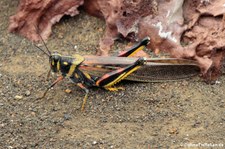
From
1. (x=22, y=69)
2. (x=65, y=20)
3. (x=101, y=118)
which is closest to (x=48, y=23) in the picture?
(x=65, y=20)

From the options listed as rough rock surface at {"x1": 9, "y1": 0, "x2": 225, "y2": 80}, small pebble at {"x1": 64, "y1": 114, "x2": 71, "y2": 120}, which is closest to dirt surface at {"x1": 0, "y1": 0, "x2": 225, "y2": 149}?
small pebble at {"x1": 64, "y1": 114, "x2": 71, "y2": 120}

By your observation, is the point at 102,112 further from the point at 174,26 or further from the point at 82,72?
the point at 174,26

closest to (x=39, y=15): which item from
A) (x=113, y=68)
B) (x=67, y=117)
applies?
(x=113, y=68)

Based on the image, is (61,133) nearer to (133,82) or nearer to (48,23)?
(133,82)

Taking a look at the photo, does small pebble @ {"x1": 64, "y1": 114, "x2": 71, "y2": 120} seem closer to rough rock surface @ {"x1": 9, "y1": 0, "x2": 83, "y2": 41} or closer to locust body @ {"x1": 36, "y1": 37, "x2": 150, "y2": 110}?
locust body @ {"x1": 36, "y1": 37, "x2": 150, "y2": 110}

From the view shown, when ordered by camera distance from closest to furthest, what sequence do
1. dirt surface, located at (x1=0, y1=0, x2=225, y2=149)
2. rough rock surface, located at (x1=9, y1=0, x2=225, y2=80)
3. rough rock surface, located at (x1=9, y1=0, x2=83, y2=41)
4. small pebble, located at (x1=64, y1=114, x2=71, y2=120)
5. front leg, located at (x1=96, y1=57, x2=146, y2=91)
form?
dirt surface, located at (x1=0, y1=0, x2=225, y2=149)
small pebble, located at (x1=64, y1=114, x2=71, y2=120)
front leg, located at (x1=96, y1=57, x2=146, y2=91)
rough rock surface, located at (x1=9, y1=0, x2=225, y2=80)
rough rock surface, located at (x1=9, y1=0, x2=83, y2=41)
